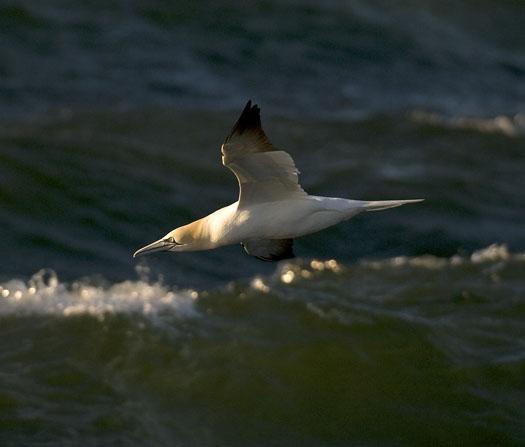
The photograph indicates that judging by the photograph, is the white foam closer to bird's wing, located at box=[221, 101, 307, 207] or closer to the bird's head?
the bird's head

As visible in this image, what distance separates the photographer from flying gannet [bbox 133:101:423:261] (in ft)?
31.9

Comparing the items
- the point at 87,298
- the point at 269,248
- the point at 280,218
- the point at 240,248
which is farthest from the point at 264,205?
the point at 240,248

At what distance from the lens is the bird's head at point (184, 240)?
1056 cm

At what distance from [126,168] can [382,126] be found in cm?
500

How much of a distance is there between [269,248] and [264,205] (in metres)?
0.78

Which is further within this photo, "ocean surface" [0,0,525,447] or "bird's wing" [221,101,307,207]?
Result: "ocean surface" [0,0,525,447]

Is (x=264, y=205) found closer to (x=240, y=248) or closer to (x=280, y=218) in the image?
(x=280, y=218)

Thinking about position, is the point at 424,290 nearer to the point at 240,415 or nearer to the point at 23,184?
the point at 240,415

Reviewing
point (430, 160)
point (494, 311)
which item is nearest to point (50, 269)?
point (494, 311)

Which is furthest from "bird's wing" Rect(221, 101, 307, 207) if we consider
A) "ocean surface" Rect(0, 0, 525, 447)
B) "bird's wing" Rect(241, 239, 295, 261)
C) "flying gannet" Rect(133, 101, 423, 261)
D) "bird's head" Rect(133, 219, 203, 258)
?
"ocean surface" Rect(0, 0, 525, 447)

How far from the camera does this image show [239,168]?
994cm

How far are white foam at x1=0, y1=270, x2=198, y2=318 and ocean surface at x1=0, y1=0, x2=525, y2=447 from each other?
3 centimetres

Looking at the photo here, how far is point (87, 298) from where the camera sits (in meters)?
14.6

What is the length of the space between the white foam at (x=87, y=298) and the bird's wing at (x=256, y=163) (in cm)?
443
